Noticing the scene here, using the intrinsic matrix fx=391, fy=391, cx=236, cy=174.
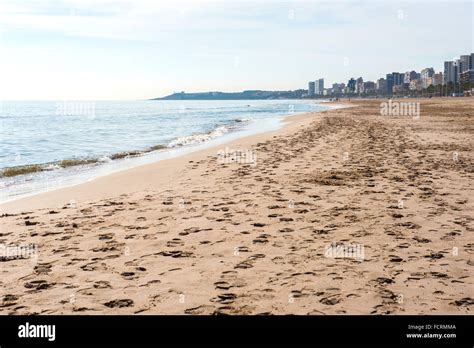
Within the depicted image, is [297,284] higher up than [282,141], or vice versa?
[282,141]

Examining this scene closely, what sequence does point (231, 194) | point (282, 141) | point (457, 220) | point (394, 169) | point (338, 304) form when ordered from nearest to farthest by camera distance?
point (338, 304), point (457, 220), point (231, 194), point (394, 169), point (282, 141)

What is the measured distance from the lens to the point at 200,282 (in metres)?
5.16

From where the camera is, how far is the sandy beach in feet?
15.3

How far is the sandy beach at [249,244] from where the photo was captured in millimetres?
4660

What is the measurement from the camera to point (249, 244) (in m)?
6.55

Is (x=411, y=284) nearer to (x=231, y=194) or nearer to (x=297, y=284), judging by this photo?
(x=297, y=284)
